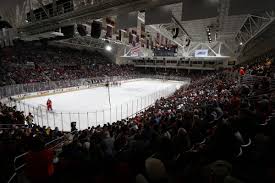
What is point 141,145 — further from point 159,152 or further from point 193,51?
point 193,51

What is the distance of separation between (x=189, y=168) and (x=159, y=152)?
760mm

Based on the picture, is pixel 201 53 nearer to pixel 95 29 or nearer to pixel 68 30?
pixel 95 29

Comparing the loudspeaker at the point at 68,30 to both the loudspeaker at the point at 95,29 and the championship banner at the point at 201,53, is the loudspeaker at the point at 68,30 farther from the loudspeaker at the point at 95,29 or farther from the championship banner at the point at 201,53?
the championship banner at the point at 201,53

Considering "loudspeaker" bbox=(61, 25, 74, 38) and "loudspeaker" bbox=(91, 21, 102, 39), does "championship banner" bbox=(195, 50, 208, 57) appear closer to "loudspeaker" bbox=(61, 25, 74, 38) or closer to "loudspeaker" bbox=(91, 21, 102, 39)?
"loudspeaker" bbox=(91, 21, 102, 39)

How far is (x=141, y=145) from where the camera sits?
3732mm

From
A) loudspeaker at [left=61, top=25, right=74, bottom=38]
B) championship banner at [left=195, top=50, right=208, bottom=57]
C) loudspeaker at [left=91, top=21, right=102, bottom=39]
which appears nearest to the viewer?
loudspeaker at [left=91, top=21, right=102, bottom=39]

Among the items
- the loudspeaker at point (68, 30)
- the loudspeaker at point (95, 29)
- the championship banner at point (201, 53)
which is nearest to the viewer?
the loudspeaker at point (95, 29)

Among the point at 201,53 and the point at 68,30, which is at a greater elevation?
the point at 201,53

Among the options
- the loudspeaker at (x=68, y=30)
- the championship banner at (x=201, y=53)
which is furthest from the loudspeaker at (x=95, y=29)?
the championship banner at (x=201, y=53)

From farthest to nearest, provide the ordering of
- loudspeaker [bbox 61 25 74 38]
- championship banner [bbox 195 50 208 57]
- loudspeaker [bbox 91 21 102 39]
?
championship banner [bbox 195 50 208 57], loudspeaker [bbox 61 25 74 38], loudspeaker [bbox 91 21 102 39]

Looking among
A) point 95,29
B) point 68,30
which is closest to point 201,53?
point 95,29

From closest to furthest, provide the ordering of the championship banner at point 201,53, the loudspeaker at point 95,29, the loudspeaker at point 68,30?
the loudspeaker at point 95,29 < the loudspeaker at point 68,30 < the championship banner at point 201,53

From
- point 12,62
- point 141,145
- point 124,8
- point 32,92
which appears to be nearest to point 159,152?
point 141,145

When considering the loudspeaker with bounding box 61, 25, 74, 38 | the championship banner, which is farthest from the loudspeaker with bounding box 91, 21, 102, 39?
the championship banner
